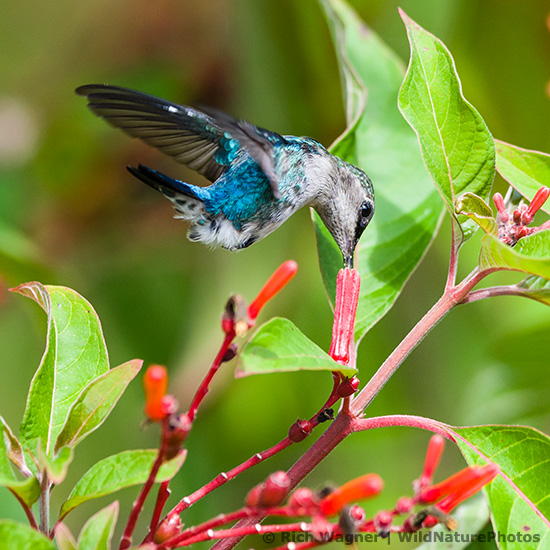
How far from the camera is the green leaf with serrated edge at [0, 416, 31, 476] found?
1.04 metres

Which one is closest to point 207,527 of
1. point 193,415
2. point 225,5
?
point 193,415

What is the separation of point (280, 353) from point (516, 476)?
50 cm

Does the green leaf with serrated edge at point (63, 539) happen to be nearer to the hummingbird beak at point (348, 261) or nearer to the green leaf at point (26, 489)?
the green leaf at point (26, 489)

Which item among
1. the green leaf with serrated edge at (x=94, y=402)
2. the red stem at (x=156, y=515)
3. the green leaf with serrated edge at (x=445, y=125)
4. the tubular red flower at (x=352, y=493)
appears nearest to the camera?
the tubular red flower at (x=352, y=493)

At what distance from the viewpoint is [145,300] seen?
11.2 ft

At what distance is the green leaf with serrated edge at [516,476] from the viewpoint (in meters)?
1.12

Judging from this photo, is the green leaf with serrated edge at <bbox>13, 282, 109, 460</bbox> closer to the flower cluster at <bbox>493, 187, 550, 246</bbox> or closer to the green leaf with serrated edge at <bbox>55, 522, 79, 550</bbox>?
the green leaf with serrated edge at <bbox>55, 522, 79, 550</bbox>

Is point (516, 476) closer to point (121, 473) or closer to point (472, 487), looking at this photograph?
point (472, 487)

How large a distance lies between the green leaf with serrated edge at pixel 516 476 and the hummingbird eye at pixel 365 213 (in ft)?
2.18

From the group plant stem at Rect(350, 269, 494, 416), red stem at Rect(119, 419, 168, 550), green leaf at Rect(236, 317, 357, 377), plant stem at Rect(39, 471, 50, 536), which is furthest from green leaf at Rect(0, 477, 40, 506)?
plant stem at Rect(350, 269, 494, 416)

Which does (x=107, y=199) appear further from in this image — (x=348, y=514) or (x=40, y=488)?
(x=348, y=514)

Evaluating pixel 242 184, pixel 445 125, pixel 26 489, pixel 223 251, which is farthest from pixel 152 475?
pixel 223 251

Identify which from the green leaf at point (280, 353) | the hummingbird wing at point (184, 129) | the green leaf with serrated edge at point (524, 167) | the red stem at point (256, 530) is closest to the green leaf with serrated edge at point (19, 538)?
the red stem at point (256, 530)

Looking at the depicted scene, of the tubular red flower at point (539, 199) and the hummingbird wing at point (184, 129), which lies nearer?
the tubular red flower at point (539, 199)
